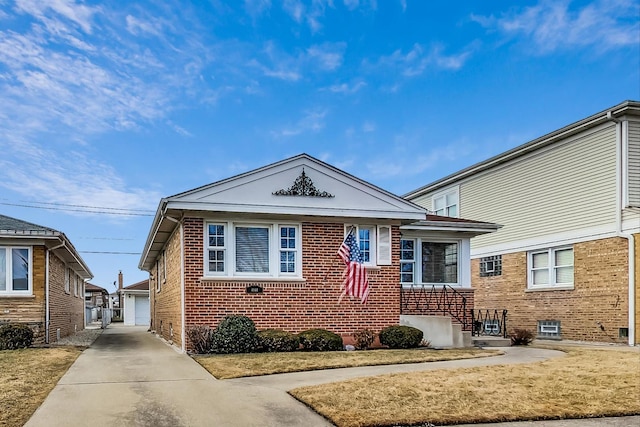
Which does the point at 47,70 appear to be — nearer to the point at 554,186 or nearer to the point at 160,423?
the point at 160,423

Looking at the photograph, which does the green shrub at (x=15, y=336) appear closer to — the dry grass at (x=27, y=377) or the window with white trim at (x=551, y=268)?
the dry grass at (x=27, y=377)

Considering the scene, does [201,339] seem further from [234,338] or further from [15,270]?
[15,270]

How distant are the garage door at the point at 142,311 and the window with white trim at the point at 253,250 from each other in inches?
1199

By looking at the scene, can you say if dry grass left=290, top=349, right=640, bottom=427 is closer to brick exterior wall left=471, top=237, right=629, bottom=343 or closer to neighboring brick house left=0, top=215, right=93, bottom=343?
brick exterior wall left=471, top=237, right=629, bottom=343

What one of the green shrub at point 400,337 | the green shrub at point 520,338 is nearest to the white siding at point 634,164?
the green shrub at point 520,338

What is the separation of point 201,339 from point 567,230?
1360 cm

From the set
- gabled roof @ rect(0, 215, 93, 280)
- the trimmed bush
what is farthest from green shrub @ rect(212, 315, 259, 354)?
gabled roof @ rect(0, 215, 93, 280)

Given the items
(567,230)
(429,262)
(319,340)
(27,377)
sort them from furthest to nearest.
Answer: (567,230) < (429,262) < (319,340) < (27,377)

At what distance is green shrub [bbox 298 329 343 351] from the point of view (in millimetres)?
14812

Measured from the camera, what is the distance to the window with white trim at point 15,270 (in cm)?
1697

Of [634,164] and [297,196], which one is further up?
[634,164]

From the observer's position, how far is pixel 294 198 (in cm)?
1616

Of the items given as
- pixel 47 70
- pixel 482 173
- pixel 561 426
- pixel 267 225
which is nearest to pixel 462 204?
pixel 482 173

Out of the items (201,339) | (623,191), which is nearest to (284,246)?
(201,339)
